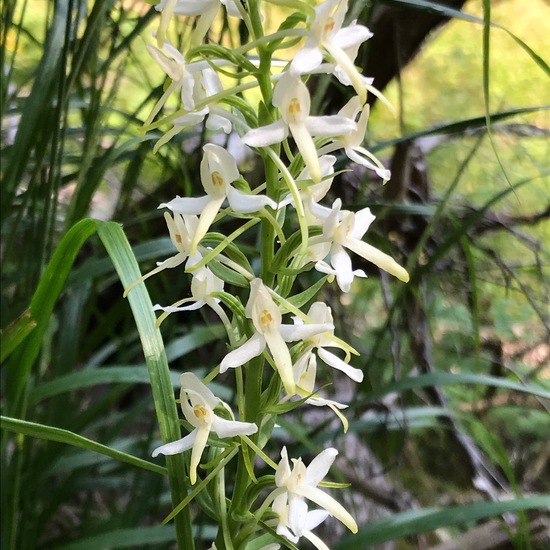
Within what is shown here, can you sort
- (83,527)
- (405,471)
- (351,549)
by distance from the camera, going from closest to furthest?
(351,549), (83,527), (405,471)

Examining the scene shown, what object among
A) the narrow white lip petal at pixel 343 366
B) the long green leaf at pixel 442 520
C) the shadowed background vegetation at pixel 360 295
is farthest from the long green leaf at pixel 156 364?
the long green leaf at pixel 442 520

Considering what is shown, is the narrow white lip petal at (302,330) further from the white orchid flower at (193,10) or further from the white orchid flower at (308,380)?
the white orchid flower at (193,10)

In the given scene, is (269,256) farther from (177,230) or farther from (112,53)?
(112,53)

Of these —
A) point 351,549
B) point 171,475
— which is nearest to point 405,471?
point 351,549

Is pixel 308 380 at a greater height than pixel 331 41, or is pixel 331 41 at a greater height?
pixel 331 41

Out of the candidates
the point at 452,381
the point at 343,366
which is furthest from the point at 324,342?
the point at 452,381

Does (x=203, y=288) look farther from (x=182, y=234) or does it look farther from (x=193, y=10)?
(x=193, y=10)
